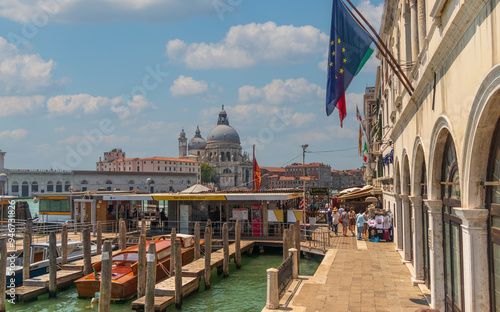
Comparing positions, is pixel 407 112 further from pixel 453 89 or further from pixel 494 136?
pixel 494 136

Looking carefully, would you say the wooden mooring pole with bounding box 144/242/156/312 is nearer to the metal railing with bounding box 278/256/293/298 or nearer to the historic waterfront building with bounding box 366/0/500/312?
the metal railing with bounding box 278/256/293/298

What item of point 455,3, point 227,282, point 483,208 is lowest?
point 227,282

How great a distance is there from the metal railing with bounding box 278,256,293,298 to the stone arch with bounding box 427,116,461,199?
438 cm

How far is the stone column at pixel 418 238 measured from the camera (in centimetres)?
1067

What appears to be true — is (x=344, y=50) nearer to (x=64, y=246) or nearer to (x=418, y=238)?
(x=418, y=238)

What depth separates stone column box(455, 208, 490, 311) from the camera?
548 cm

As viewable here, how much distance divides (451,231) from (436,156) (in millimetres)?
1377

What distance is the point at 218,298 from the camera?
14.8 m

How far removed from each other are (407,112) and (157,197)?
16.0 meters


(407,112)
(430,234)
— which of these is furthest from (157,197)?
(430,234)

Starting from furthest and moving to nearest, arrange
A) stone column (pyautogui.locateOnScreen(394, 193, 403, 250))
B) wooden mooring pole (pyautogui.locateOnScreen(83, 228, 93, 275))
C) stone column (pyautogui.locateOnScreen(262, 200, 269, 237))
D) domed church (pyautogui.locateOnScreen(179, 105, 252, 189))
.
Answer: domed church (pyautogui.locateOnScreen(179, 105, 252, 189)) < stone column (pyautogui.locateOnScreen(262, 200, 269, 237)) < wooden mooring pole (pyautogui.locateOnScreen(83, 228, 93, 275)) < stone column (pyautogui.locateOnScreen(394, 193, 403, 250))

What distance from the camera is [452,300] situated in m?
7.64

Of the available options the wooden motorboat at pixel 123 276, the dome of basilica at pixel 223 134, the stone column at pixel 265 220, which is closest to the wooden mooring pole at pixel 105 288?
the wooden motorboat at pixel 123 276

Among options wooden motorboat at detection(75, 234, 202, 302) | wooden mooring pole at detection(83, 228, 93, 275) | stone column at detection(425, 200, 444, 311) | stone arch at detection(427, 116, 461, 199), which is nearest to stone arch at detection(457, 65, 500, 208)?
stone arch at detection(427, 116, 461, 199)
